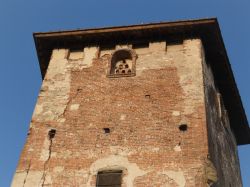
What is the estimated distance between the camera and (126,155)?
10516 mm

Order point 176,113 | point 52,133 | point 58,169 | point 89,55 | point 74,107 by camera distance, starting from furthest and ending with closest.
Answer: point 89,55, point 74,107, point 52,133, point 176,113, point 58,169

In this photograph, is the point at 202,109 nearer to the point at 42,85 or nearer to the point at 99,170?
the point at 99,170

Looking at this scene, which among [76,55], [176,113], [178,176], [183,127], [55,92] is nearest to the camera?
[178,176]

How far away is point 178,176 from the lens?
32.4ft

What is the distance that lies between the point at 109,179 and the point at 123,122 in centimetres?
161

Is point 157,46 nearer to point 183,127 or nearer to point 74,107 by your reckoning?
point 74,107

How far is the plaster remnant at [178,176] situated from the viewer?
9.73m

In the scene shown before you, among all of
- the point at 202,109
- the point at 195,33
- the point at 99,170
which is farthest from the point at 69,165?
the point at 195,33

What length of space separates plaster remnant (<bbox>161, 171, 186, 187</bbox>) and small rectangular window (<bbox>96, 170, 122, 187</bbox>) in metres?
1.00

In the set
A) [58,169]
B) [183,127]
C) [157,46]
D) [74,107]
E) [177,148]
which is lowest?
[58,169]

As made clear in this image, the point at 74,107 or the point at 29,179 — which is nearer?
the point at 29,179

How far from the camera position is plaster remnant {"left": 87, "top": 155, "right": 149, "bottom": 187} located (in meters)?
10.1

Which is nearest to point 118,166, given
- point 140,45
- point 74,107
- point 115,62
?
point 74,107

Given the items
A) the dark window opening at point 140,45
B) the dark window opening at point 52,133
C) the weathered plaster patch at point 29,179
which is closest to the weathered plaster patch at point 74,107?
the dark window opening at point 52,133
